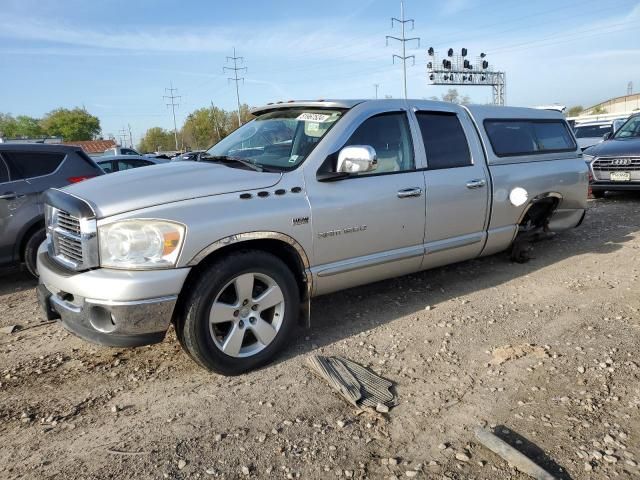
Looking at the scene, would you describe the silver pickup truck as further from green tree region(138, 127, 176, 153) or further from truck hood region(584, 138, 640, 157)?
green tree region(138, 127, 176, 153)

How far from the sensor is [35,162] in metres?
5.73

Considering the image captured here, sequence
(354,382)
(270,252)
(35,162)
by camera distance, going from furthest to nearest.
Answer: (35,162) < (270,252) < (354,382)

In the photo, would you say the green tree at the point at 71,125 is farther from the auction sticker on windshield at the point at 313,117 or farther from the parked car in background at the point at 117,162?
the auction sticker on windshield at the point at 313,117

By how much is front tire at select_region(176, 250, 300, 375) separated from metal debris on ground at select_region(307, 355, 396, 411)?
0.35m

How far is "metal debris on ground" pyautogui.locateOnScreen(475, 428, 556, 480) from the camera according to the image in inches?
91.7

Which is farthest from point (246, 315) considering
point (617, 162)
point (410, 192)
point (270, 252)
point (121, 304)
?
point (617, 162)

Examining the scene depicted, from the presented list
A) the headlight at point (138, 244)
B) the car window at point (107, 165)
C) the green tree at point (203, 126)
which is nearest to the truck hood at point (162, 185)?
the headlight at point (138, 244)

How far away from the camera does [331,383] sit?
320 centimetres

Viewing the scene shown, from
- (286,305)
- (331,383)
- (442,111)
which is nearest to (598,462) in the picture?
(331,383)

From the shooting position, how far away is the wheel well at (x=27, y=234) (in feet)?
17.8

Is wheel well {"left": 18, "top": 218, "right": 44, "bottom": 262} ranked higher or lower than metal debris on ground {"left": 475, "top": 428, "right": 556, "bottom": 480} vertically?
higher

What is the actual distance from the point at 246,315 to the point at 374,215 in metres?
1.28

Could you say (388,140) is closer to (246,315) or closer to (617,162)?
(246,315)

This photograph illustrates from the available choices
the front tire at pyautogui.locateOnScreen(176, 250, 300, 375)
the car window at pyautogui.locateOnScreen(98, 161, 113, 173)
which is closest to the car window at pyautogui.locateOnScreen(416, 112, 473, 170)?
the front tire at pyautogui.locateOnScreen(176, 250, 300, 375)
